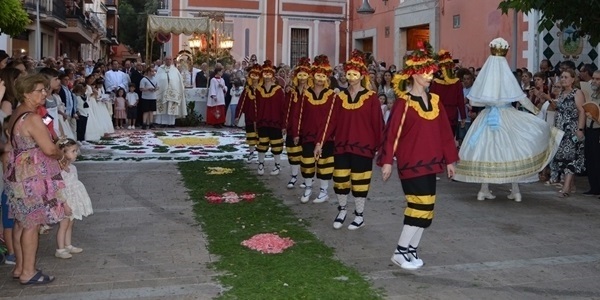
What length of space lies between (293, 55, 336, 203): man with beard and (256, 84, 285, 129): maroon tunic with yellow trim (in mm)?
1702

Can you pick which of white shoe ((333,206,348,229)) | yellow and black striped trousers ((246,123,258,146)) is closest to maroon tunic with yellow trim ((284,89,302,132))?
yellow and black striped trousers ((246,123,258,146))

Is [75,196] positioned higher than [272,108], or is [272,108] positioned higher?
[272,108]

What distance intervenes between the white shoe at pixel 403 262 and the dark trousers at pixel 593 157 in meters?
5.09

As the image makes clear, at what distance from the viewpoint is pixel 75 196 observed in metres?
6.71

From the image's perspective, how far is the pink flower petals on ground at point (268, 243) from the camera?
6984 mm

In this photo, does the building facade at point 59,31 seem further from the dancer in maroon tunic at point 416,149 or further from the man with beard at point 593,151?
the dancer in maroon tunic at point 416,149

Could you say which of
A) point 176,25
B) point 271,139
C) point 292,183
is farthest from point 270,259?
point 176,25

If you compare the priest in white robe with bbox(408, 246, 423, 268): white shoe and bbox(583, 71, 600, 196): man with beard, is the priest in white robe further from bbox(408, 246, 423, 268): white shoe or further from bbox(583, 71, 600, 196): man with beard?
bbox(408, 246, 423, 268): white shoe

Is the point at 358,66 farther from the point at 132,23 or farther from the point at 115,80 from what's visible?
the point at 132,23

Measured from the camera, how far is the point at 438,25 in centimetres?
2253

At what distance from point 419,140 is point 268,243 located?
6.02 feet

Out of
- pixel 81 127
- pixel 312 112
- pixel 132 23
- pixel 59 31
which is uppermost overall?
pixel 132 23

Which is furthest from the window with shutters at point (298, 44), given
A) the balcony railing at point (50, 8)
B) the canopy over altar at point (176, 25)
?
the balcony railing at point (50, 8)

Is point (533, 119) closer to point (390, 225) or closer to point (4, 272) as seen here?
point (390, 225)
